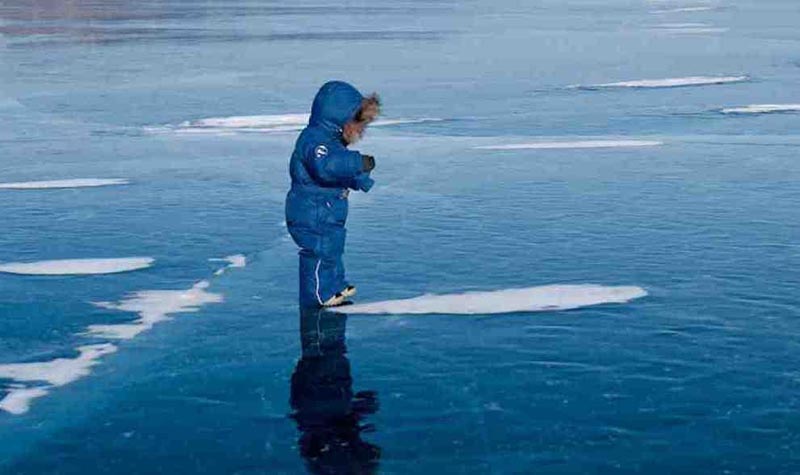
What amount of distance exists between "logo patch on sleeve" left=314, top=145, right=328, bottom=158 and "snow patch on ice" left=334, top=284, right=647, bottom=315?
78 centimetres

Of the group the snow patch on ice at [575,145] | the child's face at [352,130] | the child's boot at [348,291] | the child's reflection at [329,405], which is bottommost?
the child's reflection at [329,405]

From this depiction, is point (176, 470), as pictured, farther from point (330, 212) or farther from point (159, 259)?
point (159, 259)

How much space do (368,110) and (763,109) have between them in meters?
9.75

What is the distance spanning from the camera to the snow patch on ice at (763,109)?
15.1 meters

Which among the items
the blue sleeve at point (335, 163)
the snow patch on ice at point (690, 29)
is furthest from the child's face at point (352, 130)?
the snow patch on ice at point (690, 29)

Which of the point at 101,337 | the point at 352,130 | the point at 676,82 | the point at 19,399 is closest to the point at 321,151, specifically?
the point at 352,130

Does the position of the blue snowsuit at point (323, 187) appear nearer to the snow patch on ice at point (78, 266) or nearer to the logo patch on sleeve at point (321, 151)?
the logo patch on sleeve at point (321, 151)

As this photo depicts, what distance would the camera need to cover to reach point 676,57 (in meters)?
23.0

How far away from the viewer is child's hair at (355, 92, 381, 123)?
6.36 meters

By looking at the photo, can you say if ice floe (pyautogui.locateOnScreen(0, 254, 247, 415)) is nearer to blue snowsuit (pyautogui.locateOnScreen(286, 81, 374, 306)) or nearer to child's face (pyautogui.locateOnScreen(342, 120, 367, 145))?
blue snowsuit (pyautogui.locateOnScreen(286, 81, 374, 306))

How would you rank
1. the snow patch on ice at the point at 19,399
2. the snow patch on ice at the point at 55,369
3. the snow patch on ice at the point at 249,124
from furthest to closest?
the snow patch on ice at the point at 249,124, the snow patch on ice at the point at 55,369, the snow patch on ice at the point at 19,399

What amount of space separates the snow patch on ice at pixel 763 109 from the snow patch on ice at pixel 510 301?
8.51 m

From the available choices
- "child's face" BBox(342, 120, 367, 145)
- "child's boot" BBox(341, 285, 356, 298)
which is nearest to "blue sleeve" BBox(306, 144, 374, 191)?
"child's face" BBox(342, 120, 367, 145)

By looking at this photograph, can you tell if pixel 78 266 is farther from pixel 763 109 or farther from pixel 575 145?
pixel 763 109
